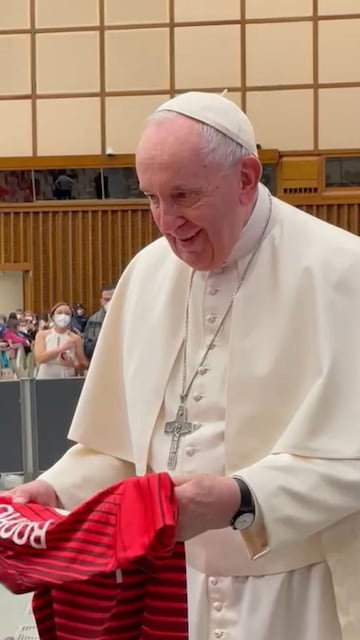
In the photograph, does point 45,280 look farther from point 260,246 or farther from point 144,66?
point 260,246

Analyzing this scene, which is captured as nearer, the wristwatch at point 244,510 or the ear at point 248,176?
the wristwatch at point 244,510

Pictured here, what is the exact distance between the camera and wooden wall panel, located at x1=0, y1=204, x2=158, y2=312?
1465 centimetres

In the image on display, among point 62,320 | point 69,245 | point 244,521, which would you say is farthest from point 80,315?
point 244,521

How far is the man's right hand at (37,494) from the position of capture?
5.19 ft

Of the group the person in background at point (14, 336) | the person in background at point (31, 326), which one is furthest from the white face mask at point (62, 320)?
the person in background at point (31, 326)

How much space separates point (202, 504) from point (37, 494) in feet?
1.36

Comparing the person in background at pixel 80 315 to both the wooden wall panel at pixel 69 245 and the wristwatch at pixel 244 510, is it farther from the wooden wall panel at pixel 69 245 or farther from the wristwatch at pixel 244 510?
the wristwatch at pixel 244 510

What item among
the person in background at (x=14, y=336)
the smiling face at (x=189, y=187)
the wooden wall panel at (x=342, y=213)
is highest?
the wooden wall panel at (x=342, y=213)

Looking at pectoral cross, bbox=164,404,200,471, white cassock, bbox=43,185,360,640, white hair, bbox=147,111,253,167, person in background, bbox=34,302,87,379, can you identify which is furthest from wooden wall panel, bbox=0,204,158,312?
white hair, bbox=147,111,253,167

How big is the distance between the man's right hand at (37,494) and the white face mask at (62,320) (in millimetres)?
6558

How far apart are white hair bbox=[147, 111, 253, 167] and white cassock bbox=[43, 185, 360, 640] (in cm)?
16

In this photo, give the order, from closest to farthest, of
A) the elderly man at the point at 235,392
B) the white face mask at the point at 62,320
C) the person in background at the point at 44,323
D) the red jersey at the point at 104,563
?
the red jersey at the point at 104,563 < the elderly man at the point at 235,392 < the white face mask at the point at 62,320 < the person in background at the point at 44,323

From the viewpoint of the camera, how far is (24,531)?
1.43m

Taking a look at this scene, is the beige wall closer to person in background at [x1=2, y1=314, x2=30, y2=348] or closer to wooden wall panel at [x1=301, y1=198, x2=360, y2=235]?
wooden wall panel at [x1=301, y1=198, x2=360, y2=235]
